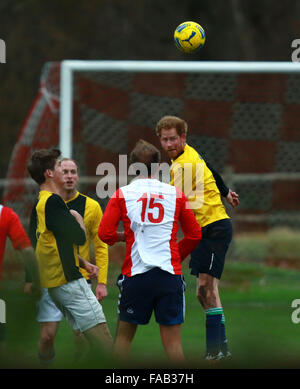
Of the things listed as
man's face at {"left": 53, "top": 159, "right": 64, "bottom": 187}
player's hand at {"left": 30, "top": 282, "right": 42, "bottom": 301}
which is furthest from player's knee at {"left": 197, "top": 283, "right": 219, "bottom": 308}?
player's hand at {"left": 30, "top": 282, "right": 42, "bottom": 301}

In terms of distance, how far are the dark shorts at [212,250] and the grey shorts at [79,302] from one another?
1173 millimetres

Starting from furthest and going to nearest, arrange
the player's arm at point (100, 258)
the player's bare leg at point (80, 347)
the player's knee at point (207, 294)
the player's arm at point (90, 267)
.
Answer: the player's knee at point (207, 294) < the player's arm at point (100, 258) < the player's arm at point (90, 267) < the player's bare leg at point (80, 347)

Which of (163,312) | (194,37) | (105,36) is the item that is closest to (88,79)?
(194,37)

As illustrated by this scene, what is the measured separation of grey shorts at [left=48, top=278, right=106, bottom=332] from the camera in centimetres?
457

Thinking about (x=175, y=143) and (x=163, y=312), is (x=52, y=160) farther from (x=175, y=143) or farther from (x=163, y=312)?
(x=163, y=312)

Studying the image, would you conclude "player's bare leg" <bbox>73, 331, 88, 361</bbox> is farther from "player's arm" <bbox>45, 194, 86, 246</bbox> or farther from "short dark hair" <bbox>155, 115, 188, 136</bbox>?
"short dark hair" <bbox>155, 115, 188, 136</bbox>

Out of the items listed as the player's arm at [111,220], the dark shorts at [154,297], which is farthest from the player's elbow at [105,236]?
the dark shorts at [154,297]

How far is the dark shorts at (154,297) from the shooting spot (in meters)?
4.21

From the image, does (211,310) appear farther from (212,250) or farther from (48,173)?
(48,173)

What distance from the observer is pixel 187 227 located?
447cm

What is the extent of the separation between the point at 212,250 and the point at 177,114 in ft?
18.3

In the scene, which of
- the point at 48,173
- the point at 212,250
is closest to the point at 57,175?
the point at 48,173

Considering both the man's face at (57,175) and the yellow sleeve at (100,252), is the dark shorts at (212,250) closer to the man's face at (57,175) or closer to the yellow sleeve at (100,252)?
the yellow sleeve at (100,252)

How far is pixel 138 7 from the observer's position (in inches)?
844
